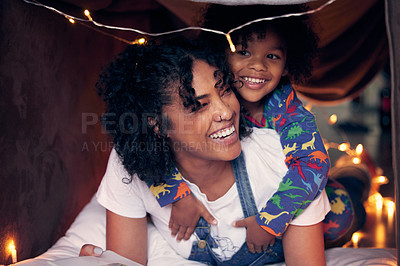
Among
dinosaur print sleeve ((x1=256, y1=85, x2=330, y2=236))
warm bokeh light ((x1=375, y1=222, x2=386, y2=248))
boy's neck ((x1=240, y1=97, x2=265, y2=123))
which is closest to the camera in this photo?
dinosaur print sleeve ((x1=256, y1=85, x2=330, y2=236))

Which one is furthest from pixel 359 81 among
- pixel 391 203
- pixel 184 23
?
pixel 184 23

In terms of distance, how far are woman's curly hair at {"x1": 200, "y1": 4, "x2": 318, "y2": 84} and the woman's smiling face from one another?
0.31m

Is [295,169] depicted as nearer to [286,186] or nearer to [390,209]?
[286,186]

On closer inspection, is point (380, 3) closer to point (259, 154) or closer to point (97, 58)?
point (259, 154)

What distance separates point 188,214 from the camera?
1.44 metres

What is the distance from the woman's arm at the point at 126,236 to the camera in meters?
1.48

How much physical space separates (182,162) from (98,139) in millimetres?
1018

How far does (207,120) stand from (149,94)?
0.70ft

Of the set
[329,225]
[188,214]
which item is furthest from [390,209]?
[188,214]

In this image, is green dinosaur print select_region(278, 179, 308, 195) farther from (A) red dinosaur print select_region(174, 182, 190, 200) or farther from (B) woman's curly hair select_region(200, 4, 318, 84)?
(B) woman's curly hair select_region(200, 4, 318, 84)

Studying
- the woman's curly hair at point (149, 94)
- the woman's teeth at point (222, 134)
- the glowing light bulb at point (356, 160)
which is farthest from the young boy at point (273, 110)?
the glowing light bulb at point (356, 160)

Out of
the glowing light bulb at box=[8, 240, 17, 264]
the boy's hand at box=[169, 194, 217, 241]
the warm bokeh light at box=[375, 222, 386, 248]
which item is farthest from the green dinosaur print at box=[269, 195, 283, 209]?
the warm bokeh light at box=[375, 222, 386, 248]

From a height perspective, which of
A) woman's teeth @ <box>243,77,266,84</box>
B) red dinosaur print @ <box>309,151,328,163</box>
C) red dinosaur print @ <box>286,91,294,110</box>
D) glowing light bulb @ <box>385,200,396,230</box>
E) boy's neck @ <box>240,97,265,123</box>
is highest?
woman's teeth @ <box>243,77,266,84</box>

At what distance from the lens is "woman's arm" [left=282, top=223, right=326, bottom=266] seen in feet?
4.30
